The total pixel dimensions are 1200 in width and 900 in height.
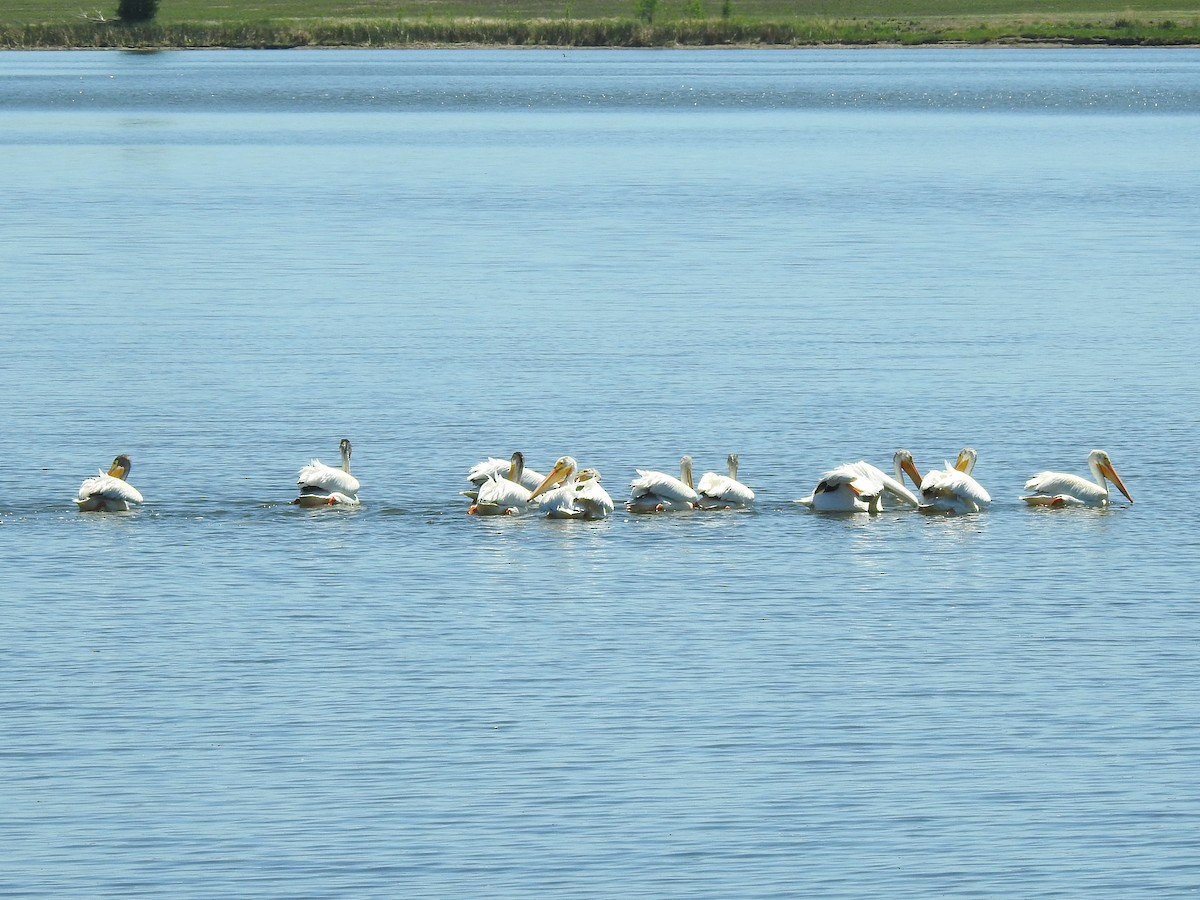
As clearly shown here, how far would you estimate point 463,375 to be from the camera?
26578 millimetres

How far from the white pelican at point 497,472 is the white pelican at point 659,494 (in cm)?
97

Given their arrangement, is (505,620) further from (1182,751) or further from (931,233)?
(931,233)

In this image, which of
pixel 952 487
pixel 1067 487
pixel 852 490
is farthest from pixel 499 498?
pixel 1067 487

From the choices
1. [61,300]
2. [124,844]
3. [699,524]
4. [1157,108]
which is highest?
[1157,108]

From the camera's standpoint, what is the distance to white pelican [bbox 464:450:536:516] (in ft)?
62.8

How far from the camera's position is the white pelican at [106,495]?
19016 millimetres

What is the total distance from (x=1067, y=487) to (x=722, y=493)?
9.70 feet

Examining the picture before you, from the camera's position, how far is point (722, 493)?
19.4 m

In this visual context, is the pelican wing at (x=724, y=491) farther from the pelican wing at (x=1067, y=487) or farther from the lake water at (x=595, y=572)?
the pelican wing at (x=1067, y=487)

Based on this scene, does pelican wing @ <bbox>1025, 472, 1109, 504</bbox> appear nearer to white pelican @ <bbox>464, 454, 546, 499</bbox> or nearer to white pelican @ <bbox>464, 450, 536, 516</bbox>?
white pelican @ <bbox>464, 454, 546, 499</bbox>

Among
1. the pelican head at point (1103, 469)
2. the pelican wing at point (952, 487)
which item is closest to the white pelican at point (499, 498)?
the pelican wing at point (952, 487)

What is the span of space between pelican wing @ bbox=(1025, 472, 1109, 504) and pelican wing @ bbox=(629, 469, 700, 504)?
2977 millimetres

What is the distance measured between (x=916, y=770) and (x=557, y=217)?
35314mm

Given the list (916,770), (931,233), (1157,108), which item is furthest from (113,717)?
(1157,108)
